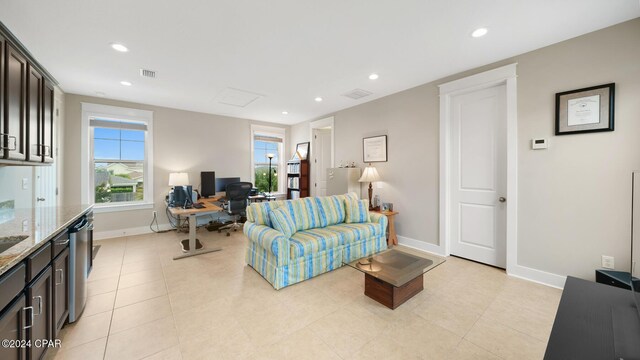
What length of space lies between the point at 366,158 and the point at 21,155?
14.2ft

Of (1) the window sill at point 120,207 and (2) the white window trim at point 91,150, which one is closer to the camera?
(2) the white window trim at point 91,150

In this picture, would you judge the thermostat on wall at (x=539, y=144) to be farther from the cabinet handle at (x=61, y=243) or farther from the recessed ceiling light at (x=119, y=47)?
the recessed ceiling light at (x=119, y=47)

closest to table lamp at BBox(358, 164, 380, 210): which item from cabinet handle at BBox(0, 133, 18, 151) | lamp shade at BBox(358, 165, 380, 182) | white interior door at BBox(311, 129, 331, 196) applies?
lamp shade at BBox(358, 165, 380, 182)

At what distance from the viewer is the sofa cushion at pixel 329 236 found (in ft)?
8.81

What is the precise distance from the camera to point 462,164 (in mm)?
3418

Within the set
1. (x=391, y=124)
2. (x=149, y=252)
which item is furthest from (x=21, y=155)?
(x=391, y=124)

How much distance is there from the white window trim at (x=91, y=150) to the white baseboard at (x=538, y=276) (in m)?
6.12

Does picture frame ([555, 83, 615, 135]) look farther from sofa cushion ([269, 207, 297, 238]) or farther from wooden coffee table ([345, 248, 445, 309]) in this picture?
sofa cushion ([269, 207, 297, 238])

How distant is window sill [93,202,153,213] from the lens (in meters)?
4.44

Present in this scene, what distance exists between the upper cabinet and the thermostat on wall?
483cm

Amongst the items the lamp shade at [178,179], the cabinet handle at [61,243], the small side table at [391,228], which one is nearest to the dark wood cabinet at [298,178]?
the lamp shade at [178,179]

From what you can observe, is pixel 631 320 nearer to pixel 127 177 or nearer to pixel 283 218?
pixel 283 218

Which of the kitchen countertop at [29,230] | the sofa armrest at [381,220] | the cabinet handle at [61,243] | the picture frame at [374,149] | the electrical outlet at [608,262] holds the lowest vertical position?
the electrical outlet at [608,262]

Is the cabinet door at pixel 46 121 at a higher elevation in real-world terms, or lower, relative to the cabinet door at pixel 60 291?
higher
